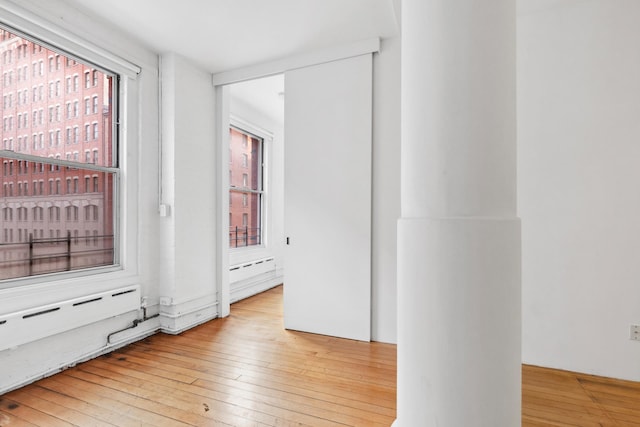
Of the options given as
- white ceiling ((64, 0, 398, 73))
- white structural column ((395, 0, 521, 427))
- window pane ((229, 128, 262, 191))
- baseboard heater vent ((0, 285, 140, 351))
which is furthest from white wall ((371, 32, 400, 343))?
window pane ((229, 128, 262, 191))

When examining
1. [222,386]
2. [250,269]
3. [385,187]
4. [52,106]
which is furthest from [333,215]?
[52,106]

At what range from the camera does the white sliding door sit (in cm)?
306

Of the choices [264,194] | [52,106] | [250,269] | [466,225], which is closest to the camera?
[466,225]

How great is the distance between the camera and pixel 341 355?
274 cm

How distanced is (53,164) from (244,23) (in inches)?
74.3

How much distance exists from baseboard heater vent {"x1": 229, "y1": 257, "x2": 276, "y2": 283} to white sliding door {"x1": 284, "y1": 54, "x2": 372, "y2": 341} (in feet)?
4.38

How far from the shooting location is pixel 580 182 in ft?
8.04

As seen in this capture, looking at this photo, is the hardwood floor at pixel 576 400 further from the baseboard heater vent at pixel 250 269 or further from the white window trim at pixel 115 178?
the baseboard heater vent at pixel 250 269

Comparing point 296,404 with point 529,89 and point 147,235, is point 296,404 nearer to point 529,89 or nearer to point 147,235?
point 147,235

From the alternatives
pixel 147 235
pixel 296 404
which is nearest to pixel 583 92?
pixel 296 404

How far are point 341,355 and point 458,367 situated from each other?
6.75 feet

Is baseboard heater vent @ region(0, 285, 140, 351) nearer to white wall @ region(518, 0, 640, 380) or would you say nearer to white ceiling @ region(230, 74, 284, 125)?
white ceiling @ region(230, 74, 284, 125)

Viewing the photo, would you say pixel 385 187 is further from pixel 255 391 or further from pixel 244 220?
pixel 244 220

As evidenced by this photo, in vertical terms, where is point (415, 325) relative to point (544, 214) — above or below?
below
